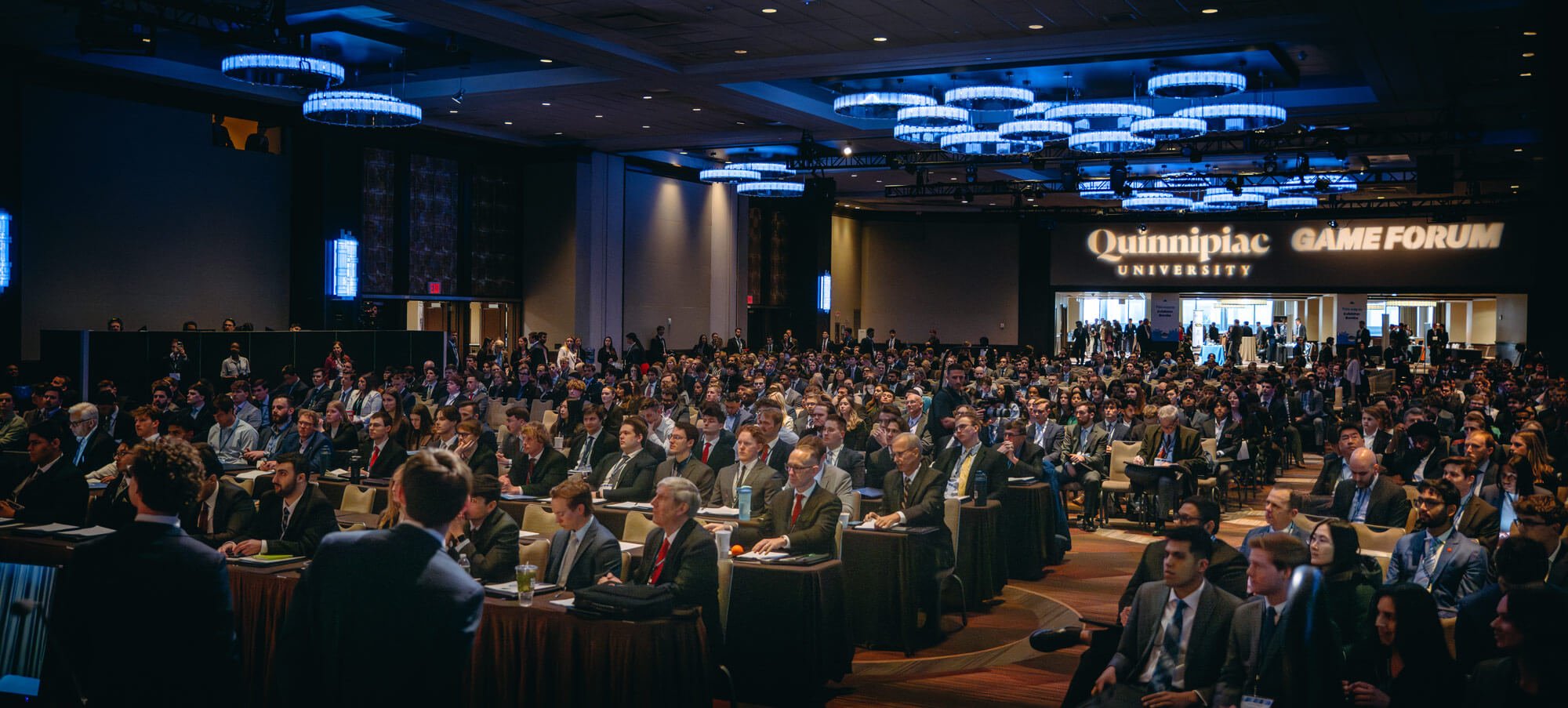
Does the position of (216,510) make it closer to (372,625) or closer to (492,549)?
(492,549)

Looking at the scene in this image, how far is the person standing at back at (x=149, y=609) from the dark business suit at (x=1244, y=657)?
122 inches

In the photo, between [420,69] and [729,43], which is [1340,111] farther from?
[420,69]

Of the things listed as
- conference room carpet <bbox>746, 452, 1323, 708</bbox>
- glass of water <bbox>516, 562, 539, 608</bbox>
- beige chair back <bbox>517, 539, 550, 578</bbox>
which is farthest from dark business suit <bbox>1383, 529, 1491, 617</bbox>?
beige chair back <bbox>517, 539, 550, 578</bbox>

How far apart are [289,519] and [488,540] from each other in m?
1.21

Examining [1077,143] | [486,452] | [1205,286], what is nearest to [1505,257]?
[1205,286]

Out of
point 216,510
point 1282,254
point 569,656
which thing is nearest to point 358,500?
point 216,510

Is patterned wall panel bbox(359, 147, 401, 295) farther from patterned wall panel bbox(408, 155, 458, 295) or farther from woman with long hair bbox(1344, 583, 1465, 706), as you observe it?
woman with long hair bbox(1344, 583, 1465, 706)

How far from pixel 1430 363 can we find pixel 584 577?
102ft

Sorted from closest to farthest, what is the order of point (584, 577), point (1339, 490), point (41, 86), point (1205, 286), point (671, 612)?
point (671, 612)
point (584, 577)
point (1339, 490)
point (41, 86)
point (1205, 286)

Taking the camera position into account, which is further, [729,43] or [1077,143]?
[1077,143]

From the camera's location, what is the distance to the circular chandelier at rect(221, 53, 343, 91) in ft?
41.1

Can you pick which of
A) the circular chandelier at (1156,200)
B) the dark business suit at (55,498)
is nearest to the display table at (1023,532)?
the dark business suit at (55,498)

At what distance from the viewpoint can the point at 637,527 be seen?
628 cm

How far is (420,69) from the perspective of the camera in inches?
703
